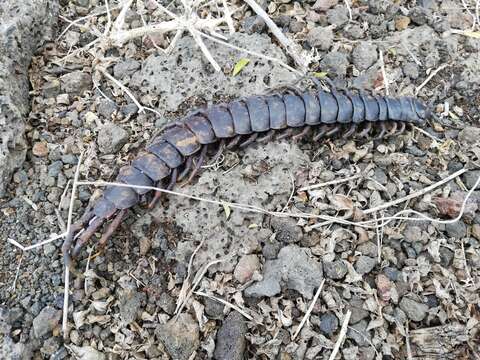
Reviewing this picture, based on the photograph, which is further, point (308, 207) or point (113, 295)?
point (308, 207)

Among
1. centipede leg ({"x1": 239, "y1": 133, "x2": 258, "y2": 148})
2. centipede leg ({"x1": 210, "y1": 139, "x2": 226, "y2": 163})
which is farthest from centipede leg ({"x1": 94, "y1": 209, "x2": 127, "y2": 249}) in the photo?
centipede leg ({"x1": 239, "y1": 133, "x2": 258, "y2": 148})

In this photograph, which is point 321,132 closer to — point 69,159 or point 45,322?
point 69,159

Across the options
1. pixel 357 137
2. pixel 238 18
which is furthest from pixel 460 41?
pixel 238 18

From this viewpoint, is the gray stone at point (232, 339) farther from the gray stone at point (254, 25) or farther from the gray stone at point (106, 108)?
the gray stone at point (254, 25)

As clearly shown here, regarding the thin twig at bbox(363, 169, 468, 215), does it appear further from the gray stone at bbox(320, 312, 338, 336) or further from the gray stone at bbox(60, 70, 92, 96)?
the gray stone at bbox(60, 70, 92, 96)

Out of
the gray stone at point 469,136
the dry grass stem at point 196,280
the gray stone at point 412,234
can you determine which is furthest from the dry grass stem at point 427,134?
the dry grass stem at point 196,280

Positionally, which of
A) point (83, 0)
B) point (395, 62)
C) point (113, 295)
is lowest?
point (113, 295)

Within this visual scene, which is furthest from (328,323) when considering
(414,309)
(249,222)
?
(249,222)

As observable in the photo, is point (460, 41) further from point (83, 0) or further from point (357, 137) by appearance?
point (83, 0)
